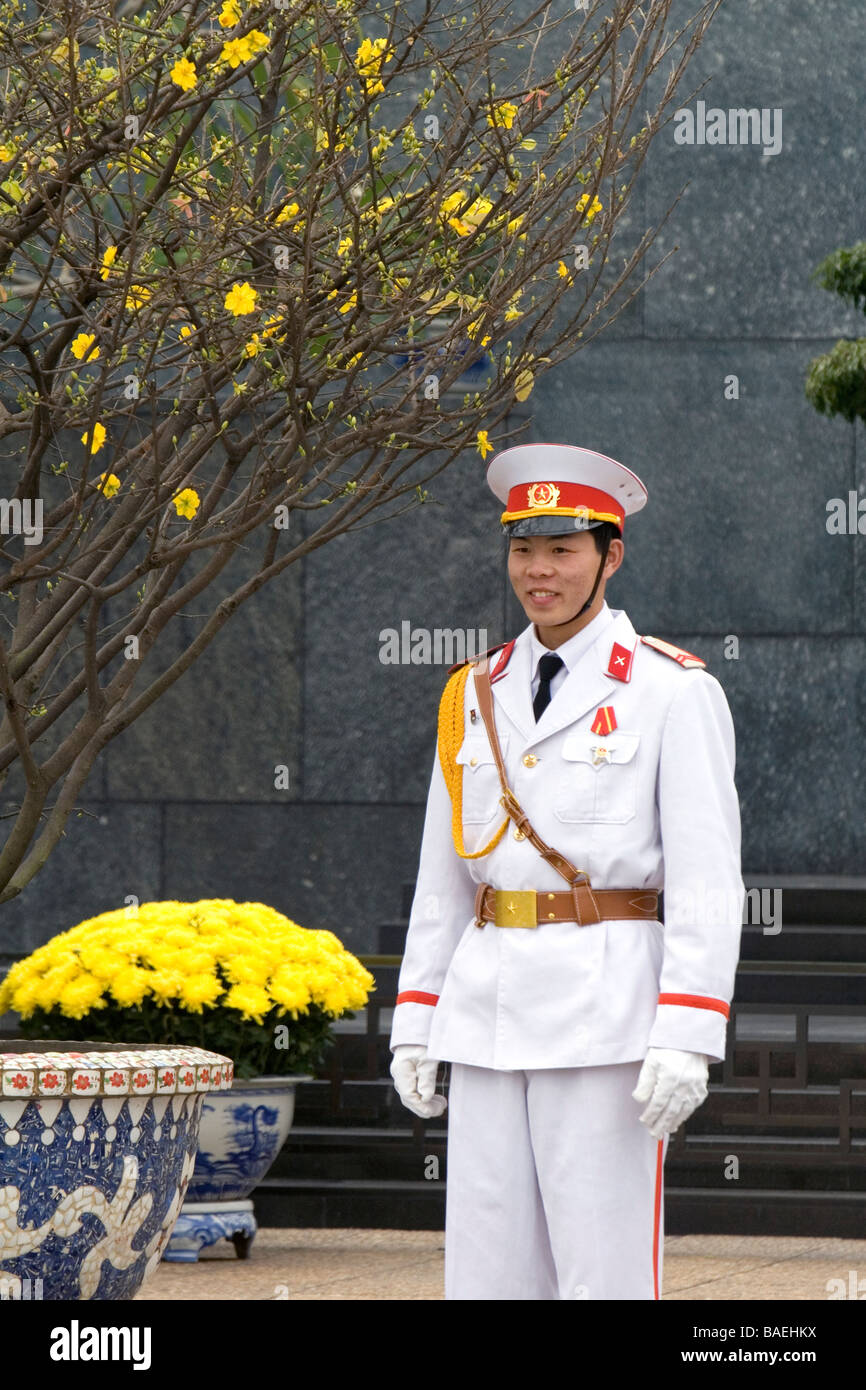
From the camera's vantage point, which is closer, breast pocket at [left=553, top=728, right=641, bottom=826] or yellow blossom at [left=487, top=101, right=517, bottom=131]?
breast pocket at [left=553, top=728, right=641, bottom=826]

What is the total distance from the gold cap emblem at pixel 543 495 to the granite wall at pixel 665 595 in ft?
25.7

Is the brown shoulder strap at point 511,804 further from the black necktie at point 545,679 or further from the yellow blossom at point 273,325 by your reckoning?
the yellow blossom at point 273,325

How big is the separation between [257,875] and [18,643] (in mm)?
6820

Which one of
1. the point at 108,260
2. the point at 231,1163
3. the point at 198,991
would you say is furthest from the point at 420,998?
the point at 231,1163

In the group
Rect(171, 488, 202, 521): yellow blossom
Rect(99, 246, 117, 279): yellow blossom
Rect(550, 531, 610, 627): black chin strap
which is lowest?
Rect(550, 531, 610, 627): black chin strap

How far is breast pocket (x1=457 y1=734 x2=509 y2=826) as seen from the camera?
426 cm

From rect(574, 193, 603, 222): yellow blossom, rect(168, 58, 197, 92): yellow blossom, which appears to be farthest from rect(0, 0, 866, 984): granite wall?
rect(168, 58, 197, 92): yellow blossom

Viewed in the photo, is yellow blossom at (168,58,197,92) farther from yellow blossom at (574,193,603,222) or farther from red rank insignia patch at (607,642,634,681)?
red rank insignia patch at (607,642,634,681)

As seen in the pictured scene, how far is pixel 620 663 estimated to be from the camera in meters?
4.24

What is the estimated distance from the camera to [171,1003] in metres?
6.99

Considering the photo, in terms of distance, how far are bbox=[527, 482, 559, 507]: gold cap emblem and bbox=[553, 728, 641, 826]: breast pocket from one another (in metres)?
0.52

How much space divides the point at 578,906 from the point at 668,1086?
0.45 metres
